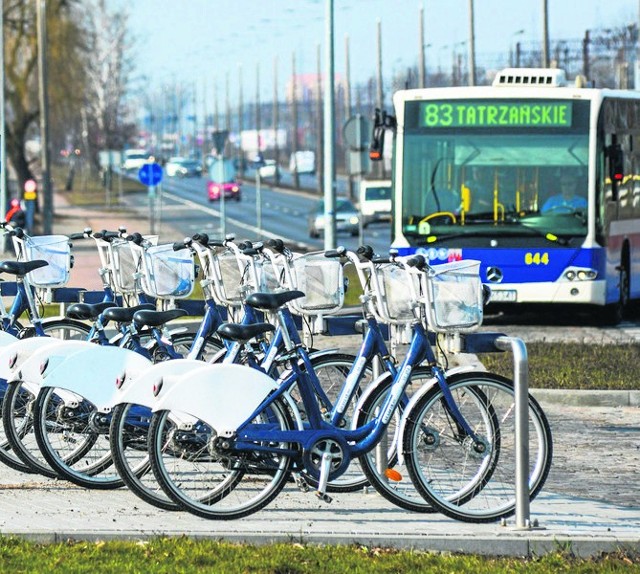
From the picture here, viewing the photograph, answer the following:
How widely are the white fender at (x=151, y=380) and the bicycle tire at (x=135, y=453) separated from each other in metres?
0.05

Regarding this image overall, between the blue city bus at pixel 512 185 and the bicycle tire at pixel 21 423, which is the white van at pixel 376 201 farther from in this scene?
the bicycle tire at pixel 21 423

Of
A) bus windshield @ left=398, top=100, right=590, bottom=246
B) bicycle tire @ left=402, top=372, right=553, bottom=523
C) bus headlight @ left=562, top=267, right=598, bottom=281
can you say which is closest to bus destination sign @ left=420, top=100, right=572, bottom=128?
bus windshield @ left=398, top=100, right=590, bottom=246

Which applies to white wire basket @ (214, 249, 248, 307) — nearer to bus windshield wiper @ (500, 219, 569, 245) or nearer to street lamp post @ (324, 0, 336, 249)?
bus windshield wiper @ (500, 219, 569, 245)

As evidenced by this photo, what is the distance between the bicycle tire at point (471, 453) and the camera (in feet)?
23.4

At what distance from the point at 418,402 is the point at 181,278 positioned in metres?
2.05

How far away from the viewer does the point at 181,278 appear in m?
8.73

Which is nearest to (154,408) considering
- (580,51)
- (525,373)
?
(525,373)

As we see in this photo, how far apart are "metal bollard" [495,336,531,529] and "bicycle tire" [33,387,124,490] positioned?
206 cm

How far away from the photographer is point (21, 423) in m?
8.20

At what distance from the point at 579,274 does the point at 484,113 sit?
215 cm

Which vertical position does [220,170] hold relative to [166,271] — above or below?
below

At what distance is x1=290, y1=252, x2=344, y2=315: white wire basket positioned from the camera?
7688 millimetres

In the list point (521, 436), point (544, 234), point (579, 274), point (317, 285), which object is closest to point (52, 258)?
point (317, 285)

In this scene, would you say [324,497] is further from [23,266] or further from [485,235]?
[485,235]
